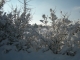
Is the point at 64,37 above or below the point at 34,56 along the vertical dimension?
above

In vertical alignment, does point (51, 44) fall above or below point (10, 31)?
below

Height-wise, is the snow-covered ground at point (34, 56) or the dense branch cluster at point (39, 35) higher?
the dense branch cluster at point (39, 35)

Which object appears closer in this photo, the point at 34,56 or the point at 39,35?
the point at 34,56

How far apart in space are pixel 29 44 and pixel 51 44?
156cm

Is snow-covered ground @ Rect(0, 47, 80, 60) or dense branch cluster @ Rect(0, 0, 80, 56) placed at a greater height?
dense branch cluster @ Rect(0, 0, 80, 56)

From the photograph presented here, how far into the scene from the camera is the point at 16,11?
37.3 feet

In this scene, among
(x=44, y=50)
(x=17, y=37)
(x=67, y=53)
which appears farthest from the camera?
(x=17, y=37)

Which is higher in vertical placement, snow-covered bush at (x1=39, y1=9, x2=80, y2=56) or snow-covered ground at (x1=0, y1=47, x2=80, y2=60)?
snow-covered bush at (x1=39, y1=9, x2=80, y2=56)

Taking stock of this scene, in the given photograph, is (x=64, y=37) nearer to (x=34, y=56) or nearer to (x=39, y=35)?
(x=39, y=35)

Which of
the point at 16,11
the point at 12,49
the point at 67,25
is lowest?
the point at 12,49

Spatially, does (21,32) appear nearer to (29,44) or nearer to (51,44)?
(29,44)

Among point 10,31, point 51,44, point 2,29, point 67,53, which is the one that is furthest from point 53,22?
point 2,29

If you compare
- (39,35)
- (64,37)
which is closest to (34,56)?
(39,35)

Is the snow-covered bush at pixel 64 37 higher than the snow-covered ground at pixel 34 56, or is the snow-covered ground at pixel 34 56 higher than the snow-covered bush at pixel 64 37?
the snow-covered bush at pixel 64 37
